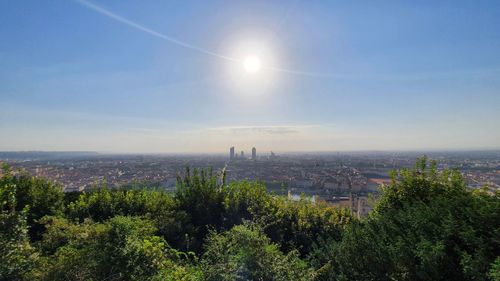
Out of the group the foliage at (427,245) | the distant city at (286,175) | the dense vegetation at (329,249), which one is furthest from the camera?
the distant city at (286,175)

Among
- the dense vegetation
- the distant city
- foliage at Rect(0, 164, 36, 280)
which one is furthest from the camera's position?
the distant city

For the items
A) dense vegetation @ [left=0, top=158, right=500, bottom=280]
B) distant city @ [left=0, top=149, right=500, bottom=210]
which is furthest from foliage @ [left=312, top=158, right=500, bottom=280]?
distant city @ [left=0, top=149, right=500, bottom=210]

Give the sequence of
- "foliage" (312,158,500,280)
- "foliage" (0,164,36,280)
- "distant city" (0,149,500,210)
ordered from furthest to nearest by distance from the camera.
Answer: "distant city" (0,149,500,210) → "foliage" (0,164,36,280) → "foliage" (312,158,500,280)

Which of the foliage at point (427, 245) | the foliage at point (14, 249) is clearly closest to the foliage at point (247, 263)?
the foliage at point (427, 245)

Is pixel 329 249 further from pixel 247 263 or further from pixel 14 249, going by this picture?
pixel 14 249

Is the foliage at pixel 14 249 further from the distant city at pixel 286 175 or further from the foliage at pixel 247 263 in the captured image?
the distant city at pixel 286 175

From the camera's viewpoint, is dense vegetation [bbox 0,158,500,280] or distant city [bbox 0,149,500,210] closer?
dense vegetation [bbox 0,158,500,280]

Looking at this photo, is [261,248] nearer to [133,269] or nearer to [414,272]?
[133,269]

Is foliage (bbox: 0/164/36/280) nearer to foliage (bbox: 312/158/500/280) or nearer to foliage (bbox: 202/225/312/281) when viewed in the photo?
foliage (bbox: 202/225/312/281)

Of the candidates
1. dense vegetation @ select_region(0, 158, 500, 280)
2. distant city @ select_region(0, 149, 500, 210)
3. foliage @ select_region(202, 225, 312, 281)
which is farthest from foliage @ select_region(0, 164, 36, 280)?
distant city @ select_region(0, 149, 500, 210)

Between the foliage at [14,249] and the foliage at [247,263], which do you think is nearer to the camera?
the foliage at [247,263]

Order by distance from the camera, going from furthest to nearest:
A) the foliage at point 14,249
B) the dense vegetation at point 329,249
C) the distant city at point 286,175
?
the distant city at point 286,175
the foliage at point 14,249
the dense vegetation at point 329,249
